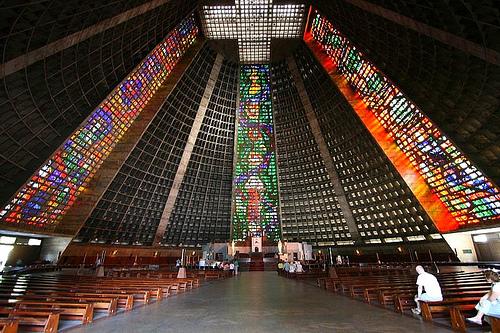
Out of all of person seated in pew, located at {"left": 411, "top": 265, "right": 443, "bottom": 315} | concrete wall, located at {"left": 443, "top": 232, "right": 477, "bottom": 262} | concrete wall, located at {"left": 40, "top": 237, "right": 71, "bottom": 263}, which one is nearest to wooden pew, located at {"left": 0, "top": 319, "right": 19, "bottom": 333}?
person seated in pew, located at {"left": 411, "top": 265, "right": 443, "bottom": 315}

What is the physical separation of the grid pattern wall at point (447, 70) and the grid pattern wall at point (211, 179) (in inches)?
841

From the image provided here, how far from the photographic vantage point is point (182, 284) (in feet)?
38.7

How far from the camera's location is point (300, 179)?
134 ft

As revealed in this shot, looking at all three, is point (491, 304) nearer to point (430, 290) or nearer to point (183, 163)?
point (430, 290)

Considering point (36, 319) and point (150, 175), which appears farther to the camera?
point (150, 175)

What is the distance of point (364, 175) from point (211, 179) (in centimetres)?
2277

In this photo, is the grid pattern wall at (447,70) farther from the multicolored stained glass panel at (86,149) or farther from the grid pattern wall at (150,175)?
the grid pattern wall at (150,175)

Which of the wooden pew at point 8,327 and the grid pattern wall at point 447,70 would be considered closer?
the wooden pew at point 8,327

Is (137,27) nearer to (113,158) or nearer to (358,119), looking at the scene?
(113,158)

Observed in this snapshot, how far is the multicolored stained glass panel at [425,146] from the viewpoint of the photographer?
2222 centimetres

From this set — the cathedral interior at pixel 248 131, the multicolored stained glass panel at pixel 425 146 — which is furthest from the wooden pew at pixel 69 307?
the multicolored stained glass panel at pixel 425 146

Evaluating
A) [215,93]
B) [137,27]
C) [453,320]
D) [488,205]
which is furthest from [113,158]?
[488,205]

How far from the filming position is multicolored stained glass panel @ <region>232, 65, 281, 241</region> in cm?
4219

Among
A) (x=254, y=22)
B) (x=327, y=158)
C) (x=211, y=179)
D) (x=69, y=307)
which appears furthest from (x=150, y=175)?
(x=69, y=307)
